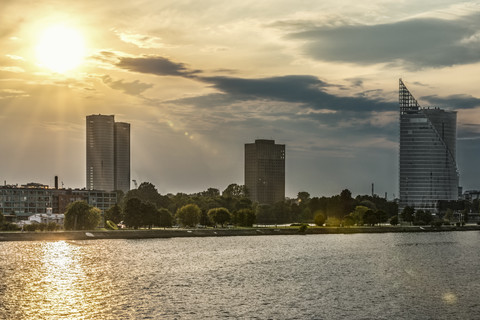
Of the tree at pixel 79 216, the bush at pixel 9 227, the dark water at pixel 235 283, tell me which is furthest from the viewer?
the bush at pixel 9 227

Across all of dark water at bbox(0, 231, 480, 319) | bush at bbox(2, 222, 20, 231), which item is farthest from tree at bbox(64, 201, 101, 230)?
dark water at bbox(0, 231, 480, 319)

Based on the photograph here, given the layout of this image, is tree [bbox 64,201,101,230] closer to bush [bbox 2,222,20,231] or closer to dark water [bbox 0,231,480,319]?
bush [bbox 2,222,20,231]

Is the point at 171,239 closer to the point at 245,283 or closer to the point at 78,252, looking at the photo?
the point at 78,252

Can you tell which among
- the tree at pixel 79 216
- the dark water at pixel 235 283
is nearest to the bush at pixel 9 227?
the tree at pixel 79 216

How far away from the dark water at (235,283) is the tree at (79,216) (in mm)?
32310

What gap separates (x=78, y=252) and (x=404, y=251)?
7409cm

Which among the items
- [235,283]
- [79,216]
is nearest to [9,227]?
[79,216]

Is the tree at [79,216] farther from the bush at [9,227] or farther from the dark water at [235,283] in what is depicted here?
the dark water at [235,283]

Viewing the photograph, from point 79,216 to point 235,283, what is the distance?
345 feet

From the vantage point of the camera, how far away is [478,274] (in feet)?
355

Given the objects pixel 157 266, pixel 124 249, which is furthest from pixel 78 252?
pixel 157 266

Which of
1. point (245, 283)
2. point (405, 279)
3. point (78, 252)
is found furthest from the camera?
point (78, 252)

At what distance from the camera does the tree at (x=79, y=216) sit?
186375 millimetres

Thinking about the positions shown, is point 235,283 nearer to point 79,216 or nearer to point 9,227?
point 79,216
